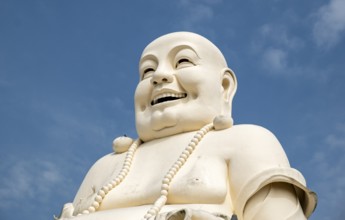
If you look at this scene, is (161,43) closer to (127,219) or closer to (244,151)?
(244,151)

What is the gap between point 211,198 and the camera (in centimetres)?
548

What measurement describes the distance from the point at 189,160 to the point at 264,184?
2.69 feet

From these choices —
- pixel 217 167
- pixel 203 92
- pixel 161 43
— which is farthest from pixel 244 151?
pixel 161 43

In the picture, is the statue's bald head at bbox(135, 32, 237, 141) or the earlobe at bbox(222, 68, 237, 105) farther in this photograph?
the earlobe at bbox(222, 68, 237, 105)

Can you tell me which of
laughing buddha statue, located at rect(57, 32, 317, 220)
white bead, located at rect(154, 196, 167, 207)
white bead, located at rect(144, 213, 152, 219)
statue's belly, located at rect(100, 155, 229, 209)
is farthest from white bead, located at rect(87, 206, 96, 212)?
white bead, located at rect(144, 213, 152, 219)

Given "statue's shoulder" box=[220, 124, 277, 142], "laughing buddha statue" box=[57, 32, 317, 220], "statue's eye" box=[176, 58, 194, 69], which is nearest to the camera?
"laughing buddha statue" box=[57, 32, 317, 220]

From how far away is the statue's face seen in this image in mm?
6406

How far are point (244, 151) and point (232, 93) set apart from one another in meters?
1.34

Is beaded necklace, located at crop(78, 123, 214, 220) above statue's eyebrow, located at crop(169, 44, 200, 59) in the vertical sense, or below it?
below

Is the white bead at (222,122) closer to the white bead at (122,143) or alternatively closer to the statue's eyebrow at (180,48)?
the statue's eyebrow at (180,48)

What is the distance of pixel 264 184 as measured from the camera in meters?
5.47

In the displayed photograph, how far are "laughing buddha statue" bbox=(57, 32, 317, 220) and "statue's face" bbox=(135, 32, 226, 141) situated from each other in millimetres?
10

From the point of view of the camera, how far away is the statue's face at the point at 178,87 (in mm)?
6406

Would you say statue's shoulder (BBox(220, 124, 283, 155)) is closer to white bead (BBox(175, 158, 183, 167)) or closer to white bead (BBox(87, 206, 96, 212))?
white bead (BBox(175, 158, 183, 167))
